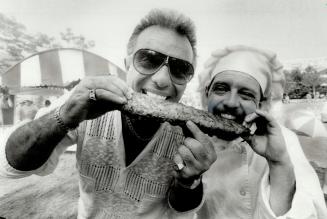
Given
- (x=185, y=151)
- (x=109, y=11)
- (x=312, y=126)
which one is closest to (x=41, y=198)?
(x=109, y=11)

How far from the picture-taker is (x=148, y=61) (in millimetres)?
1445

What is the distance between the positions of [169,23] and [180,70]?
0.34 meters

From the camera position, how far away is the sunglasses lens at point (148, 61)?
4.70 ft

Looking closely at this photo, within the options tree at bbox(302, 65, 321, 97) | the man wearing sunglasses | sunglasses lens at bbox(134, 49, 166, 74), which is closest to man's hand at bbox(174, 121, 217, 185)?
the man wearing sunglasses

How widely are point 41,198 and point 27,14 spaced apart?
2.44 metres

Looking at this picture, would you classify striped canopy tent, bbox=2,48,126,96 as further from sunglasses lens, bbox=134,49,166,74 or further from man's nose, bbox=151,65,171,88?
man's nose, bbox=151,65,171,88

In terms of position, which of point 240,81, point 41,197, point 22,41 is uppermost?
point 22,41

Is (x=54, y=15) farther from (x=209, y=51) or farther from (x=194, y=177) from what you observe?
(x=194, y=177)

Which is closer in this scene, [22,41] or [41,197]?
[22,41]

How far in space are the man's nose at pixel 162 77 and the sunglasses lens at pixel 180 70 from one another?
43 mm

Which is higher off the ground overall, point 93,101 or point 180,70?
point 180,70

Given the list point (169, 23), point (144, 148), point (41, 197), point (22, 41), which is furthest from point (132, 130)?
point (41, 197)

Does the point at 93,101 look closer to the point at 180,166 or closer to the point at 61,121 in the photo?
the point at 61,121

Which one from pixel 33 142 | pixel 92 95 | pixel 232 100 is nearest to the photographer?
pixel 92 95
